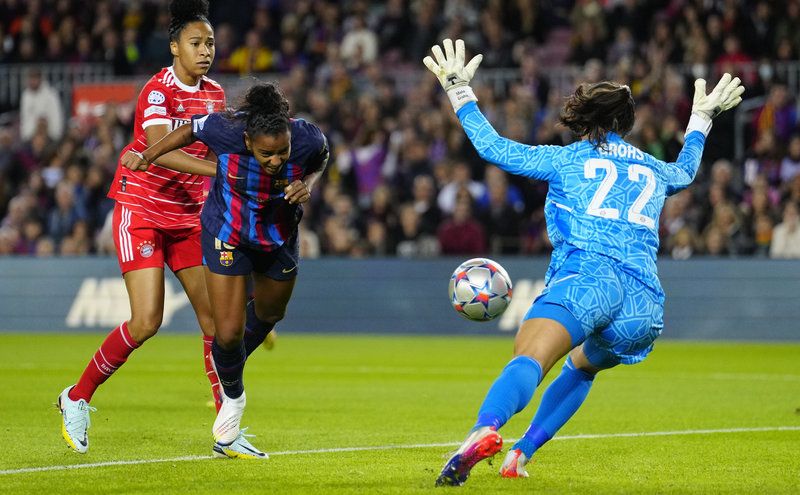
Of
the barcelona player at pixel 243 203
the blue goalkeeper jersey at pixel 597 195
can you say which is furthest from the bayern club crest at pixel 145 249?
the blue goalkeeper jersey at pixel 597 195

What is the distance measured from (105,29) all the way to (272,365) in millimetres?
12121

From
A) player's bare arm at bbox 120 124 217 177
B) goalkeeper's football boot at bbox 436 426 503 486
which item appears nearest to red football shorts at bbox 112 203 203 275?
player's bare arm at bbox 120 124 217 177

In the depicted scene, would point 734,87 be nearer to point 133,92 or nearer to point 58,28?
point 133,92

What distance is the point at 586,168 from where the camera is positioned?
6254mm

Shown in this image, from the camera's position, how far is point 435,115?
20.4 metres

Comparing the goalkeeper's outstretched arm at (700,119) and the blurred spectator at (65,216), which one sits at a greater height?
the goalkeeper's outstretched arm at (700,119)

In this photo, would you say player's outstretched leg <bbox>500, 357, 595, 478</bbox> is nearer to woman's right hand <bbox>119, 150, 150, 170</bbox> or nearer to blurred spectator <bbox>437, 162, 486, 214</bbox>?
woman's right hand <bbox>119, 150, 150, 170</bbox>

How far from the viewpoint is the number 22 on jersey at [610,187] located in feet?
20.4

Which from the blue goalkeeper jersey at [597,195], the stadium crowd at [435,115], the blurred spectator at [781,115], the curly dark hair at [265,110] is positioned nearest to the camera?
the blue goalkeeper jersey at [597,195]

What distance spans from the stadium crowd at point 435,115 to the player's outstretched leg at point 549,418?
1155 centimetres

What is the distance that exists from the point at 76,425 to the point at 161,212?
4.66 ft

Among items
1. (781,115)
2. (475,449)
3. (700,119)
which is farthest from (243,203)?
(781,115)

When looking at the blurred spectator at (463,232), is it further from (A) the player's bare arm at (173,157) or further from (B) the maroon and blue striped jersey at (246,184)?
(B) the maroon and blue striped jersey at (246,184)

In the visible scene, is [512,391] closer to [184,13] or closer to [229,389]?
[229,389]
